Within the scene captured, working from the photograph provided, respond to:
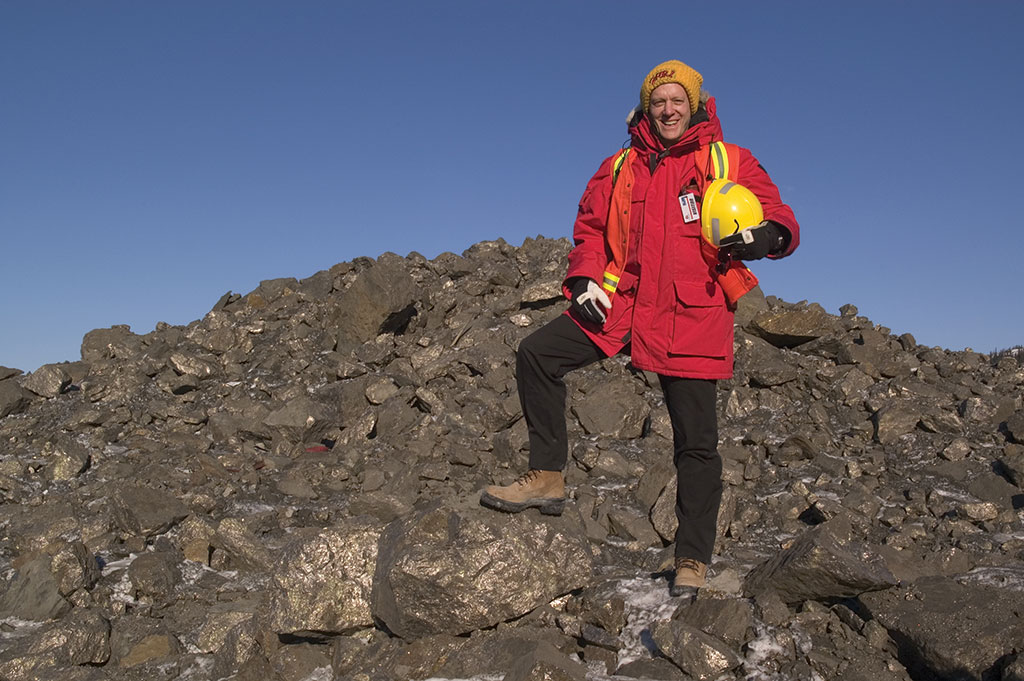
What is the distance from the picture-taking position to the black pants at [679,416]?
13.8 feet

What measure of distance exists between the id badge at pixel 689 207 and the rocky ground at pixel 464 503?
6.00ft

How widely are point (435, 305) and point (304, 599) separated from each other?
22.7ft

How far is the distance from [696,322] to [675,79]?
4.14ft

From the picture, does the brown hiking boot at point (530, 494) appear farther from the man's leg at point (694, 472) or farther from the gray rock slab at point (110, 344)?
the gray rock slab at point (110, 344)

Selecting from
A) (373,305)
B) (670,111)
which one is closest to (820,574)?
(670,111)

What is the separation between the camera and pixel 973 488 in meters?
6.95

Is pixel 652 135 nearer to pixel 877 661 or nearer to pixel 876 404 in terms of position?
pixel 877 661

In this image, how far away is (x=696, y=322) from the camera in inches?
162

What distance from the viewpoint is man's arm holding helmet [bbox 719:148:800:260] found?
3.89 metres

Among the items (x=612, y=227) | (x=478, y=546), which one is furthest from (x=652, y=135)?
(x=478, y=546)

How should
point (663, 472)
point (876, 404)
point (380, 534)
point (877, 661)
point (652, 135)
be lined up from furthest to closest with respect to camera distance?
point (876, 404), point (663, 472), point (380, 534), point (652, 135), point (877, 661)

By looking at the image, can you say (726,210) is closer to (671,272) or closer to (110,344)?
(671,272)

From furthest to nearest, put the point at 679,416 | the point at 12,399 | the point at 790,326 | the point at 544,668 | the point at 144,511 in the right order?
the point at 12,399
the point at 790,326
the point at 144,511
the point at 679,416
the point at 544,668

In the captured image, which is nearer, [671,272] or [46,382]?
[671,272]
